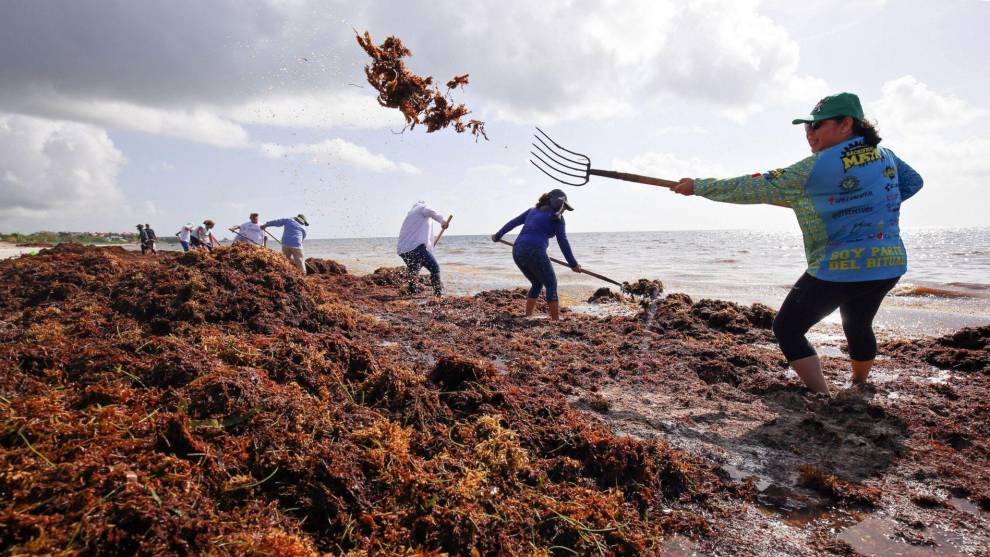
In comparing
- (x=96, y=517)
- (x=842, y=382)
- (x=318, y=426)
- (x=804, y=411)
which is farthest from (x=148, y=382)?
(x=842, y=382)

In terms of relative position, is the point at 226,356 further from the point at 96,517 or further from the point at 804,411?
the point at 804,411

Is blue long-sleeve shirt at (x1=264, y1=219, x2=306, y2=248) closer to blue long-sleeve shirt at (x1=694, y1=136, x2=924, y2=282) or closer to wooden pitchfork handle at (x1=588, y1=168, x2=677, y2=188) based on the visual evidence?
wooden pitchfork handle at (x1=588, y1=168, x2=677, y2=188)

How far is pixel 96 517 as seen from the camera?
148 cm

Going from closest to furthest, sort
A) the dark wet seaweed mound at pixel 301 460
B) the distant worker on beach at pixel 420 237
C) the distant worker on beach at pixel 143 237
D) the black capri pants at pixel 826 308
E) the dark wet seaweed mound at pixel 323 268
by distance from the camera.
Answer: the dark wet seaweed mound at pixel 301 460 < the black capri pants at pixel 826 308 < the distant worker on beach at pixel 420 237 < the dark wet seaweed mound at pixel 323 268 < the distant worker on beach at pixel 143 237

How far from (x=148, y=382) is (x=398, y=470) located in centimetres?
142

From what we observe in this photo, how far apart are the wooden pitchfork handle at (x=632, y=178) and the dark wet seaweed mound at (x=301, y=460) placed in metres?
1.99

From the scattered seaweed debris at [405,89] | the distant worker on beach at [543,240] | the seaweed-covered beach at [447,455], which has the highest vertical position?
the scattered seaweed debris at [405,89]

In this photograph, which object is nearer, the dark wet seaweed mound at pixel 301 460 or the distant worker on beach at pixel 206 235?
the dark wet seaweed mound at pixel 301 460

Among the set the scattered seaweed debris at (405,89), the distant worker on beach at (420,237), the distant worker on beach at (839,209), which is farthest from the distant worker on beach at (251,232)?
the distant worker on beach at (839,209)

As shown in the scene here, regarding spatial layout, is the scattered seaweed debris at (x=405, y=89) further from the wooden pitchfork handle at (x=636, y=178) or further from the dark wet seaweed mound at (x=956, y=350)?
the dark wet seaweed mound at (x=956, y=350)

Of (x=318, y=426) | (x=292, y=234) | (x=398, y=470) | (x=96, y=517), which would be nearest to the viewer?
(x=96, y=517)

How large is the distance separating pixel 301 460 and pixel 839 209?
3.47 m

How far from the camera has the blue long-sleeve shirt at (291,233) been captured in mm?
10893

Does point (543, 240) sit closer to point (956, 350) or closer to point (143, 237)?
point (956, 350)
